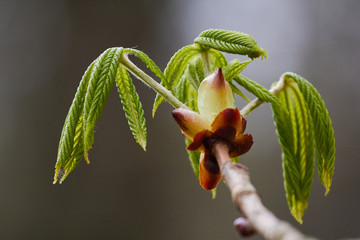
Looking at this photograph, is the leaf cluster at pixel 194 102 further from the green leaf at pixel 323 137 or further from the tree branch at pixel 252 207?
the tree branch at pixel 252 207

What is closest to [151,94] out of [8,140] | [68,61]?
[68,61]

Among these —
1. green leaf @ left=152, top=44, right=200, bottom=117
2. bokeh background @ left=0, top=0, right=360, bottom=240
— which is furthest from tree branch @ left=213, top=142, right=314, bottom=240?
bokeh background @ left=0, top=0, right=360, bottom=240

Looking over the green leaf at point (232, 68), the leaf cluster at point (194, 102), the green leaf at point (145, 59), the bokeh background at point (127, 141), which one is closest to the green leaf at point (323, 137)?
the leaf cluster at point (194, 102)

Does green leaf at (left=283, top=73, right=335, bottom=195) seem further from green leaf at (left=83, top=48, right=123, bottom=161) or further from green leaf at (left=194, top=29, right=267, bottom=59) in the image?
green leaf at (left=83, top=48, right=123, bottom=161)

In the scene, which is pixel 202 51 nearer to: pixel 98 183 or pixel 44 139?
pixel 98 183

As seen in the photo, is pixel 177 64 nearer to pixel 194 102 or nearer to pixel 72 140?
pixel 194 102

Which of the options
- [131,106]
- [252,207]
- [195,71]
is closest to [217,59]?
[195,71]
